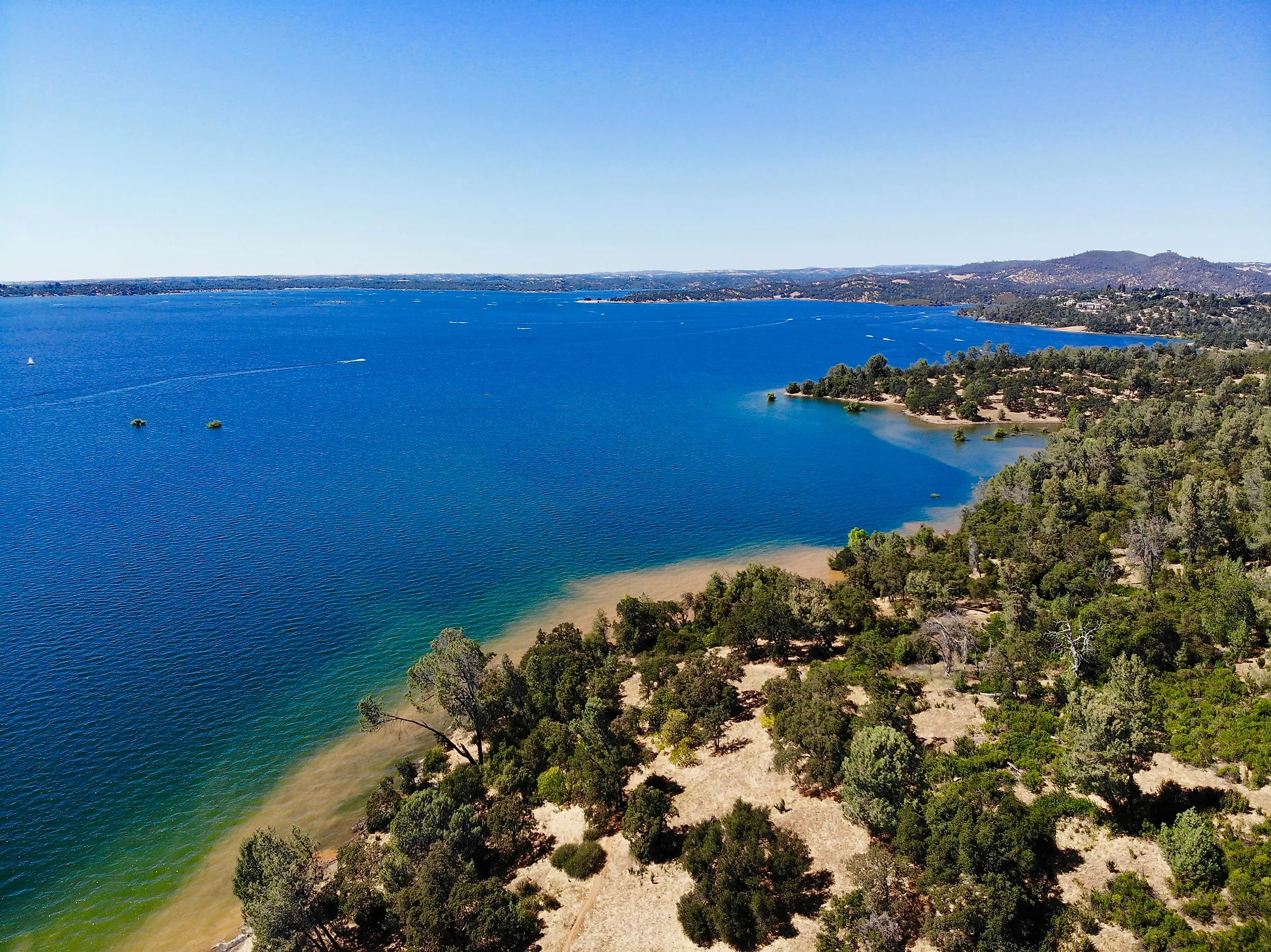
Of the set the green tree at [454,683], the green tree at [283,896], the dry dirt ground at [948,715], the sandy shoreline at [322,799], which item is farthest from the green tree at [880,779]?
the sandy shoreline at [322,799]

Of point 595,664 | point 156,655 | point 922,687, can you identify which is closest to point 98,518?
point 156,655

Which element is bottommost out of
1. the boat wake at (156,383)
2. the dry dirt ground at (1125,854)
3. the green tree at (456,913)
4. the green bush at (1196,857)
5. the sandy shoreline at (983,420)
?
the green tree at (456,913)

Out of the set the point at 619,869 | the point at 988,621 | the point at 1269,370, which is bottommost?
the point at 619,869

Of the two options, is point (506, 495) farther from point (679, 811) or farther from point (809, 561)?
point (679, 811)

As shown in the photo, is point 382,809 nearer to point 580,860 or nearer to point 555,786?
point 555,786

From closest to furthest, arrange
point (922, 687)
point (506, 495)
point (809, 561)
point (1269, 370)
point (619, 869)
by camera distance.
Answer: point (619, 869) < point (922, 687) < point (809, 561) < point (506, 495) < point (1269, 370)

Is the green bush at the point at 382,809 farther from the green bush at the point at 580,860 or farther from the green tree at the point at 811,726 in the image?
the green tree at the point at 811,726

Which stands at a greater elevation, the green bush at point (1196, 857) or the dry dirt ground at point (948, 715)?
the green bush at point (1196, 857)
